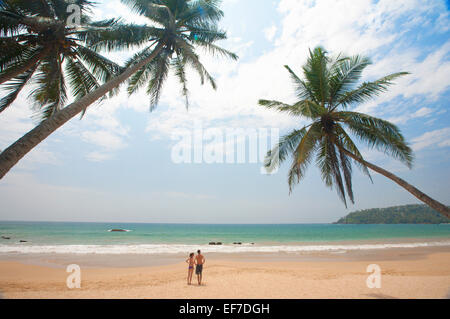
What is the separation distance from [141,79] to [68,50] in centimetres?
308

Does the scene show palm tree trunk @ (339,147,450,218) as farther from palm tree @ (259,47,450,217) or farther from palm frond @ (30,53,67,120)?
palm frond @ (30,53,67,120)

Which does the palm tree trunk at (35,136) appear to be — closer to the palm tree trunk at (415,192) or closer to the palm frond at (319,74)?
the palm frond at (319,74)

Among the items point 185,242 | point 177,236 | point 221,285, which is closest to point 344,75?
point 221,285

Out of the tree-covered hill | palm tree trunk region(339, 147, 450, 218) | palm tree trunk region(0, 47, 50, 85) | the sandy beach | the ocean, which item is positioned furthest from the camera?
the tree-covered hill

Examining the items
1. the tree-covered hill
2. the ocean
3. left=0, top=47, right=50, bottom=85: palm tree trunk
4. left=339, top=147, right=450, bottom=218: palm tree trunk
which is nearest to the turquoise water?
the ocean

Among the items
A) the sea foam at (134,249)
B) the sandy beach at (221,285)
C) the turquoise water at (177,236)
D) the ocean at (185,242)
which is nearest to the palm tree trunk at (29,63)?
the sandy beach at (221,285)

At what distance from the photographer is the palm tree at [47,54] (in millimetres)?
6941

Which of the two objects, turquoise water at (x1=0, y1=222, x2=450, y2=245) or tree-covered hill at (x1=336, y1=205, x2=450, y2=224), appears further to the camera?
tree-covered hill at (x1=336, y1=205, x2=450, y2=224)

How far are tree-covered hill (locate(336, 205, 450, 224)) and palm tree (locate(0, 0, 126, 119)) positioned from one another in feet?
445

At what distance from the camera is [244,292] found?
7.97m

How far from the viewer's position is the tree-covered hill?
110 meters

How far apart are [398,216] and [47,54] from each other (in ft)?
498

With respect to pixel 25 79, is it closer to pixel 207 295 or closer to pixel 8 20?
pixel 8 20

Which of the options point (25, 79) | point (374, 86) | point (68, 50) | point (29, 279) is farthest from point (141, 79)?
point (29, 279)
